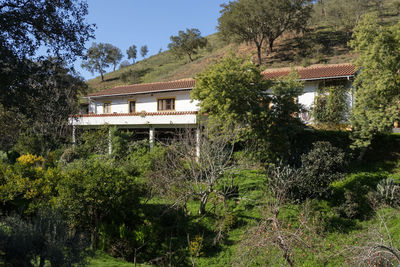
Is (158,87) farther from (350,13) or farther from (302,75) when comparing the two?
(350,13)

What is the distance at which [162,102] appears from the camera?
26.4 metres

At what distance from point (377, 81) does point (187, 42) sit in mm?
50348

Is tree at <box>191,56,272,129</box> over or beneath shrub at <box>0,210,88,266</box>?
over

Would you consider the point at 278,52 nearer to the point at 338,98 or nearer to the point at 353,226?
the point at 338,98

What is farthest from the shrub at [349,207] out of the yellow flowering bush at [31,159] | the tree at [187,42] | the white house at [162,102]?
the tree at [187,42]

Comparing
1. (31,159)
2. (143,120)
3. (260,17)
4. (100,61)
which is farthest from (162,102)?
(100,61)

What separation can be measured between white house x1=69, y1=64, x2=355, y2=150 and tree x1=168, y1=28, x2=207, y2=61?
3441cm

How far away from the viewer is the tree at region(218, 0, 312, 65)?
37969 millimetres

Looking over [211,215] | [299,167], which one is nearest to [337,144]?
[299,167]

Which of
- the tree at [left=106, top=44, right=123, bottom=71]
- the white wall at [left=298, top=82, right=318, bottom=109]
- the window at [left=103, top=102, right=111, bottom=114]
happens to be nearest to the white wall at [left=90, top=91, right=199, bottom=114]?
the window at [left=103, top=102, right=111, bottom=114]

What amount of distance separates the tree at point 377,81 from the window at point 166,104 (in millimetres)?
14704

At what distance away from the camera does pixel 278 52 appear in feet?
144

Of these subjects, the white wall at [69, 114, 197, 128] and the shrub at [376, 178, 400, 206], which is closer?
the shrub at [376, 178, 400, 206]

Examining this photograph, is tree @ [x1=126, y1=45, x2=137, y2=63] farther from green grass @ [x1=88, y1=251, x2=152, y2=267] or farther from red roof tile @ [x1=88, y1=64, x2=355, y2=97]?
green grass @ [x1=88, y1=251, x2=152, y2=267]
